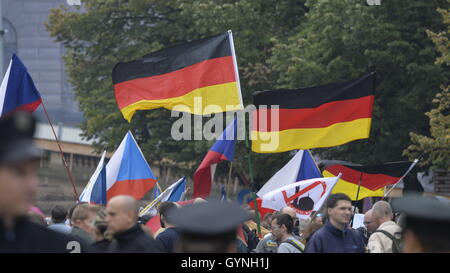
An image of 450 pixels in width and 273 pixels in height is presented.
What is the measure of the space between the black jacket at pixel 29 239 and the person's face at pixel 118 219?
971 millimetres

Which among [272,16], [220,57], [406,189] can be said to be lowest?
[406,189]

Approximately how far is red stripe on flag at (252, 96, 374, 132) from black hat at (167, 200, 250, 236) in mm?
8680

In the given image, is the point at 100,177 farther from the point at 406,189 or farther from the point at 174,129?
the point at 174,129

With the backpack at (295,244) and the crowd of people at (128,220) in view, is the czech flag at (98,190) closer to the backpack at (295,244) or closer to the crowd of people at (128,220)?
the backpack at (295,244)

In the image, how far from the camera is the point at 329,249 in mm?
7266

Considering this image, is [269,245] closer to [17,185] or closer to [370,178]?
[370,178]

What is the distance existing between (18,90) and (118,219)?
300 inches

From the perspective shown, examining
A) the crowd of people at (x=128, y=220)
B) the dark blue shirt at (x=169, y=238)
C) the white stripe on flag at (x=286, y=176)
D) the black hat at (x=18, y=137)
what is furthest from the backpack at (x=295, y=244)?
the white stripe on flag at (x=286, y=176)

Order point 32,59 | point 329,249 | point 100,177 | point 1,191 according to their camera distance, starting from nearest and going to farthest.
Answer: point 1,191, point 329,249, point 100,177, point 32,59

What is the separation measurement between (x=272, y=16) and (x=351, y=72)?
4.49 m

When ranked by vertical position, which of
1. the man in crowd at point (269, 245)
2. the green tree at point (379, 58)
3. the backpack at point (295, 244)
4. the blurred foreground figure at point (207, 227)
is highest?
the green tree at point (379, 58)

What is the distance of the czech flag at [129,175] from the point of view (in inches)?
558

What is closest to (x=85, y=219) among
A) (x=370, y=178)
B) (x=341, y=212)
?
(x=341, y=212)
